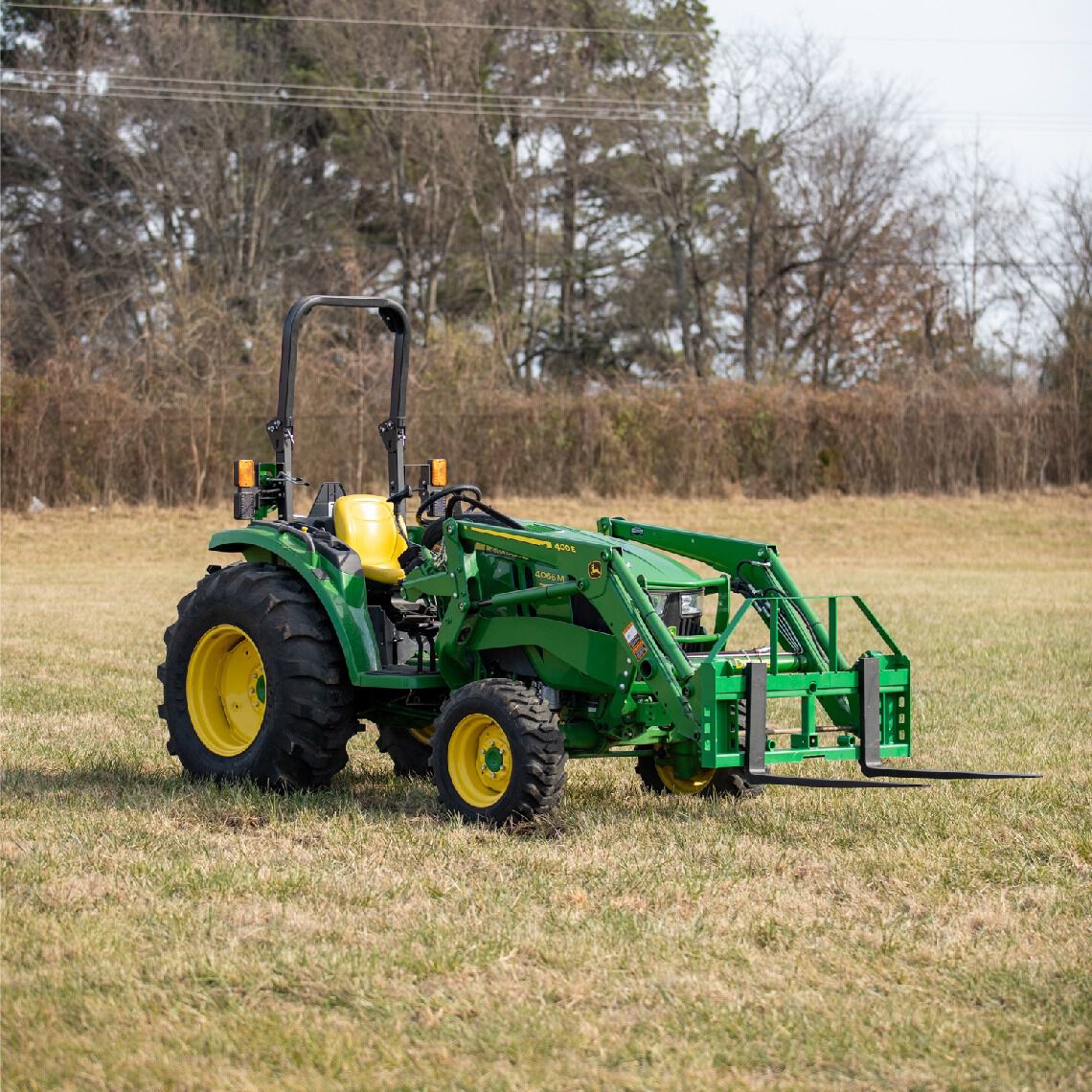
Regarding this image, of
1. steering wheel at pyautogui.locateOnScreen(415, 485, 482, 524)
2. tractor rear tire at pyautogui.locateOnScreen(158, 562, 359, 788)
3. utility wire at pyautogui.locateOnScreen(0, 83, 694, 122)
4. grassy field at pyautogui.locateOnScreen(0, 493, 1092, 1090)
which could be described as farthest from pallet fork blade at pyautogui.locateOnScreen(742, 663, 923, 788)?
utility wire at pyautogui.locateOnScreen(0, 83, 694, 122)

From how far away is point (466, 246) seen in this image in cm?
4128

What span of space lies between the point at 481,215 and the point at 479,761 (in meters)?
35.9

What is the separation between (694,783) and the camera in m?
7.36

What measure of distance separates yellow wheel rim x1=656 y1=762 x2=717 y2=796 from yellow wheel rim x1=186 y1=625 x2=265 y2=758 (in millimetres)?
1969

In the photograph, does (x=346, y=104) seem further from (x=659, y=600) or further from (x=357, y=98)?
(x=659, y=600)

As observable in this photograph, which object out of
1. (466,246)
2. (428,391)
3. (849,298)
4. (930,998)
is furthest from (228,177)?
(930,998)

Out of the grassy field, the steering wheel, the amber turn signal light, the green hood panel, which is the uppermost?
the amber turn signal light

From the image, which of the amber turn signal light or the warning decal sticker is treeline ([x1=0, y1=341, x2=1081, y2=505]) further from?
the warning decal sticker

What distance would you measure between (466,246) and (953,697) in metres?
32.1

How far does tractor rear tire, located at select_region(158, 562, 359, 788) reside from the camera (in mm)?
7023

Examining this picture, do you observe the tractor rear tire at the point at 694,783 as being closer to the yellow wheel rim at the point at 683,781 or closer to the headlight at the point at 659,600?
the yellow wheel rim at the point at 683,781

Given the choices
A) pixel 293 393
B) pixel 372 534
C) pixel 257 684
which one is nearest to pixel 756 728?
pixel 372 534

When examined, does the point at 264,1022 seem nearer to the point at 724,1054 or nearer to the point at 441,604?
the point at 724,1054

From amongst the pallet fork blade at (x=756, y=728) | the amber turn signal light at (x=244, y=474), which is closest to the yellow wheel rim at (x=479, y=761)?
the pallet fork blade at (x=756, y=728)
